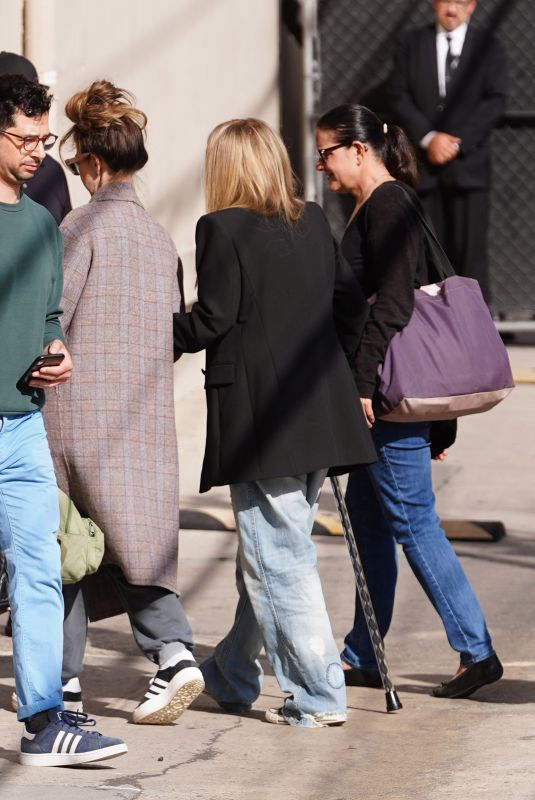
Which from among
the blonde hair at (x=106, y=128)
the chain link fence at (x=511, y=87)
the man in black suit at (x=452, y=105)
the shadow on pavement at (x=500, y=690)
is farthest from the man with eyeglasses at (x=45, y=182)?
the chain link fence at (x=511, y=87)

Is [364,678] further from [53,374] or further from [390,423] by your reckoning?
[53,374]

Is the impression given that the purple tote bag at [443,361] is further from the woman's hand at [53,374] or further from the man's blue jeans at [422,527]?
the woman's hand at [53,374]

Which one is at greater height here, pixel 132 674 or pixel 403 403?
pixel 403 403

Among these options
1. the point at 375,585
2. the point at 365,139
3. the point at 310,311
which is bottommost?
the point at 375,585

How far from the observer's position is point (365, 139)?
16.4ft

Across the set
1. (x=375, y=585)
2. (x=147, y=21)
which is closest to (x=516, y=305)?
(x=147, y=21)

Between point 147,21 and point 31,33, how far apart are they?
1925 mm

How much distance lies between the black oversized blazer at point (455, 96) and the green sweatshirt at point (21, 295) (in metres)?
6.87

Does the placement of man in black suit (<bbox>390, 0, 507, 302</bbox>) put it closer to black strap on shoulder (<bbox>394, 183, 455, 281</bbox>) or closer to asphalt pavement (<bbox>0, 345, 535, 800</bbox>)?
asphalt pavement (<bbox>0, 345, 535, 800</bbox>)

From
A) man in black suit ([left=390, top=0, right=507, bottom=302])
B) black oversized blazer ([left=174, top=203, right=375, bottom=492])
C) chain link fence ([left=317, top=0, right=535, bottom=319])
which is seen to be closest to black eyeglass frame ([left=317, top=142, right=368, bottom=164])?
black oversized blazer ([left=174, top=203, right=375, bottom=492])

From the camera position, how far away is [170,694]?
4.64m

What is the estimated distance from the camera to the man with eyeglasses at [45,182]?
5766 mm

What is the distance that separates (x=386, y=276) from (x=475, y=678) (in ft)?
4.02

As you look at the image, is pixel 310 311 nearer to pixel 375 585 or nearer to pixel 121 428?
pixel 121 428
